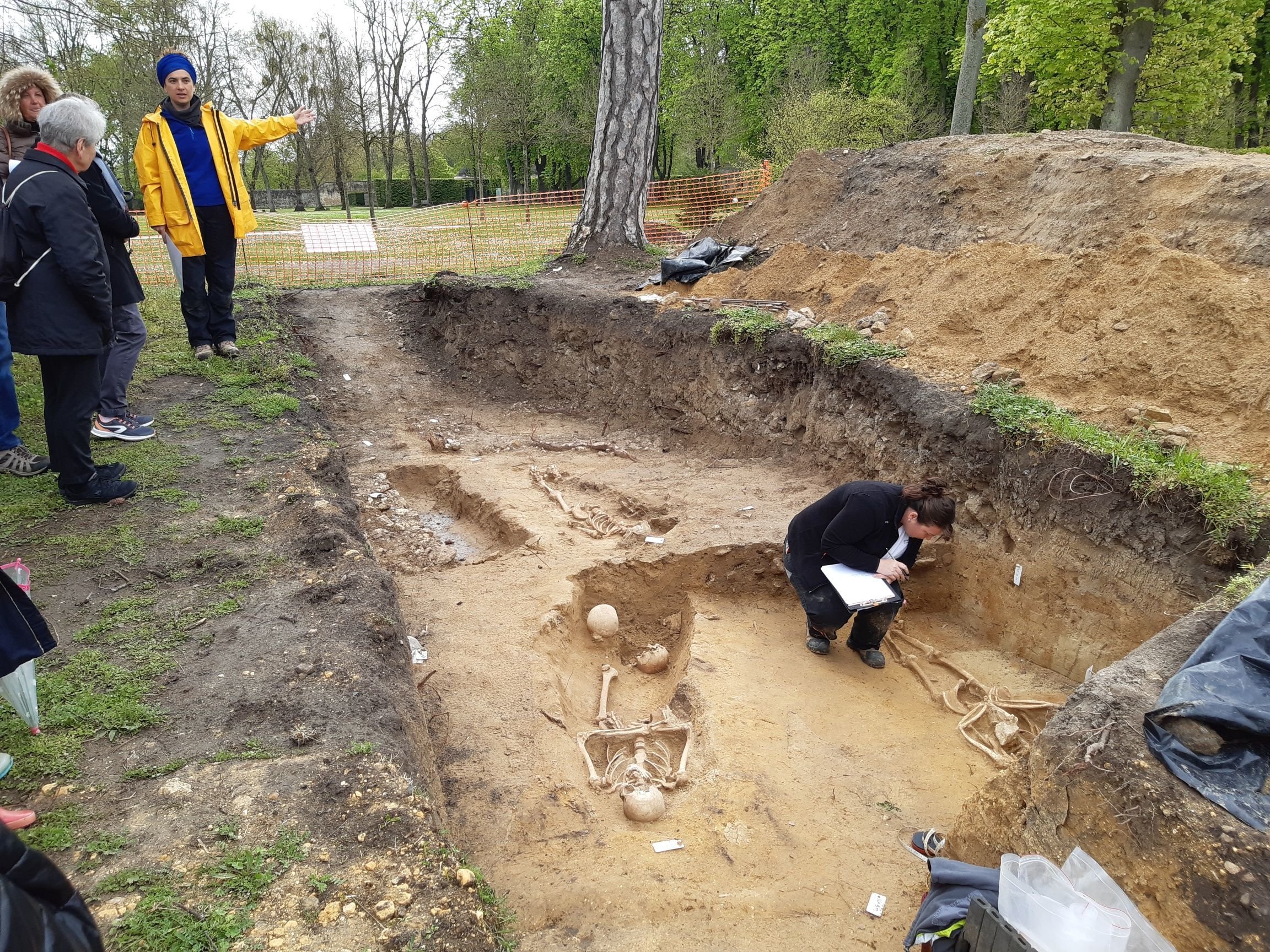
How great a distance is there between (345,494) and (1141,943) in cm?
516

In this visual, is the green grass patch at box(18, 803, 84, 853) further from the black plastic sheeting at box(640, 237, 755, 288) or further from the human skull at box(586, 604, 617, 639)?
the black plastic sheeting at box(640, 237, 755, 288)

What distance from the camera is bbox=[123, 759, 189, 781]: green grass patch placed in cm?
280

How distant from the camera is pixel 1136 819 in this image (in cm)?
265

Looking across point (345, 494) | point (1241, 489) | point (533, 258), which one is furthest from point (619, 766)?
point (533, 258)

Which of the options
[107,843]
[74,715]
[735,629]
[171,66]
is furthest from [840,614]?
[171,66]

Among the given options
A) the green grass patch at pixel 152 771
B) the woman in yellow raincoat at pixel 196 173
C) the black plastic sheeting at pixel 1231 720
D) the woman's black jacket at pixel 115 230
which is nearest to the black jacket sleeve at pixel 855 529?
the black plastic sheeting at pixel 1231 720

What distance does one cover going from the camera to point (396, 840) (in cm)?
267

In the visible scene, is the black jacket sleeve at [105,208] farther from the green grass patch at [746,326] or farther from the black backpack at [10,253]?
the green grass patch at [746,326]

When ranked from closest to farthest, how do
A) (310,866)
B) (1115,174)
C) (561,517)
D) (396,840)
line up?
(310,866)
(396,840)
(561,517)
(1115,174)

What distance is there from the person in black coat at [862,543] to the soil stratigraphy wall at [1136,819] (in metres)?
1.37

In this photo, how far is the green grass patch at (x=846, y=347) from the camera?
6.90 m

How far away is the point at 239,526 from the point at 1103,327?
21.4ft

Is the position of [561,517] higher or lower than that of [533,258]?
lower

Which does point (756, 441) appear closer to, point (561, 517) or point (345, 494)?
point (561, 517)
